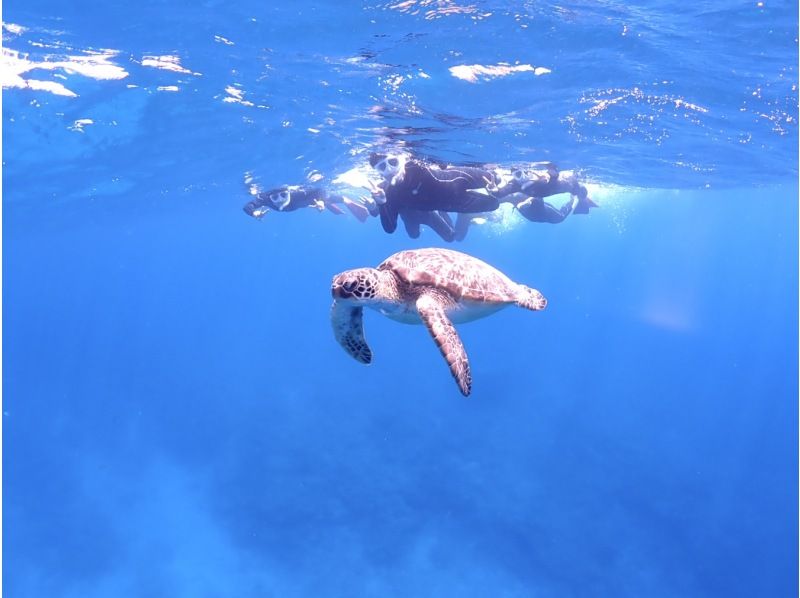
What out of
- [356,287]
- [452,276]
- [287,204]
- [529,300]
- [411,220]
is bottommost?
[287,204]

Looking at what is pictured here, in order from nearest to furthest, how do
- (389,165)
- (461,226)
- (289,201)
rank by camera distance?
(461,226) → (389,165) → (289,201)

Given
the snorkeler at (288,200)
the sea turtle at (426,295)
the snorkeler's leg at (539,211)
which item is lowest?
the snorkeler at (288,200)

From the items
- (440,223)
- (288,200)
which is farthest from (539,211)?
(288,200)

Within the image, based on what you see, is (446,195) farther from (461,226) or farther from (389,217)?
(461,226)

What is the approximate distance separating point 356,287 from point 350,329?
1349 mm

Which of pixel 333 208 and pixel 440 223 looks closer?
pixel 440 223

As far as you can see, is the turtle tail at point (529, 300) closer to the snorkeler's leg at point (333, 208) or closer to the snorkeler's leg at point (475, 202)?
the snorkeler's leg at point (475, 202)

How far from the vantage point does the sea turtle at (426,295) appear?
18.7 feet

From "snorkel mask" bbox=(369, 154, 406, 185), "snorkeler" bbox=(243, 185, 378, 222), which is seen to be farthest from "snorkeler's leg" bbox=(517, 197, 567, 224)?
"snorkeler" bbox=(243, 185, 378, 222)

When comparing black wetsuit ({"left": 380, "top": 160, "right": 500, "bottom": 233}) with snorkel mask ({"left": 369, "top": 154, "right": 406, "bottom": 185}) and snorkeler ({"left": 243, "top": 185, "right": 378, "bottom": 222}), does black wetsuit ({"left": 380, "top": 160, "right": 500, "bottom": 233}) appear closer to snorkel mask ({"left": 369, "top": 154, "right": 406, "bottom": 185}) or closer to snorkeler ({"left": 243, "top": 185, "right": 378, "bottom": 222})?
snorkel mask ({"left": 369, "top": 154, "right": 406, "bottom": 185})

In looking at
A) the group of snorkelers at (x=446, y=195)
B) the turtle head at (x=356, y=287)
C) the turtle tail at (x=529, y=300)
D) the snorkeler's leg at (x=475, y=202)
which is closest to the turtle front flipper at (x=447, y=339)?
the turtle head at (x=356, y=287)

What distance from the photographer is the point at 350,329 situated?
6883 millimetres

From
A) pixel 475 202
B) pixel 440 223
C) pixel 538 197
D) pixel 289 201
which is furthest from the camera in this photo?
pixel 289 201

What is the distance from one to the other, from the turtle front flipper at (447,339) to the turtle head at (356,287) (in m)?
0.61
